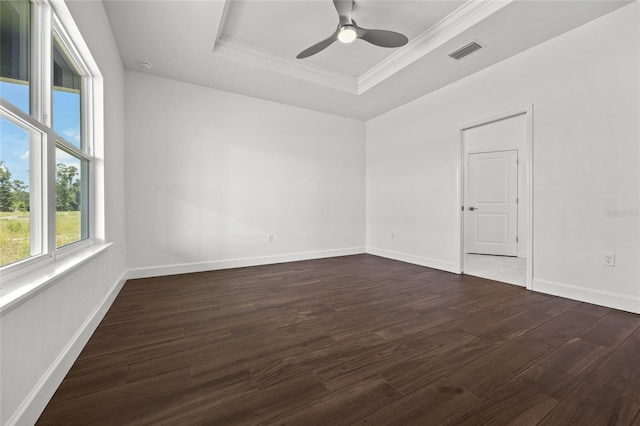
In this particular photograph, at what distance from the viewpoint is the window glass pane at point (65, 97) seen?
1694 millimetres

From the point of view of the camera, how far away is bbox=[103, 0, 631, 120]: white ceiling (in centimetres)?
241

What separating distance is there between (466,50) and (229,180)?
11.3 feet

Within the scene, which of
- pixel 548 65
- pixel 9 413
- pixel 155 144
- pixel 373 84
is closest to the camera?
pixel 9 413

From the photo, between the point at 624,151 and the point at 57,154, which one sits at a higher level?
the point at 624,151

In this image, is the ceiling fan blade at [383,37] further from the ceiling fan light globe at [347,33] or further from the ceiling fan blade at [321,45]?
the ceiling fan blade at [321,45]

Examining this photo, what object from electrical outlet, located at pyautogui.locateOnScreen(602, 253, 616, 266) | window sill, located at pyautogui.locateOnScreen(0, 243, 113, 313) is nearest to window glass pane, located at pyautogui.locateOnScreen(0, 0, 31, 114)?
window sill, located at pyautogui.locateOnScreen(0, 243, 113, 313)

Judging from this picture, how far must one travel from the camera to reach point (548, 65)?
2.81 metres

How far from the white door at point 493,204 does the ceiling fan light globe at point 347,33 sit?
4012 millimetres

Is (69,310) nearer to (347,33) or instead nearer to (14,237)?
(14,237)

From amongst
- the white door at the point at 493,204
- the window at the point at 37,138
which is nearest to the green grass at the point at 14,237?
the window at the point at 37,138

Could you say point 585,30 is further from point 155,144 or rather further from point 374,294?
point 155,144

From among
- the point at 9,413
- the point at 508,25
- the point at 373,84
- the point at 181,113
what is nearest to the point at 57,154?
the point at 9,413

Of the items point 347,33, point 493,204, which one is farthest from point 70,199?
point 493,204

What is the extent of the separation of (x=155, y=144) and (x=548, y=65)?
4.72 metres
